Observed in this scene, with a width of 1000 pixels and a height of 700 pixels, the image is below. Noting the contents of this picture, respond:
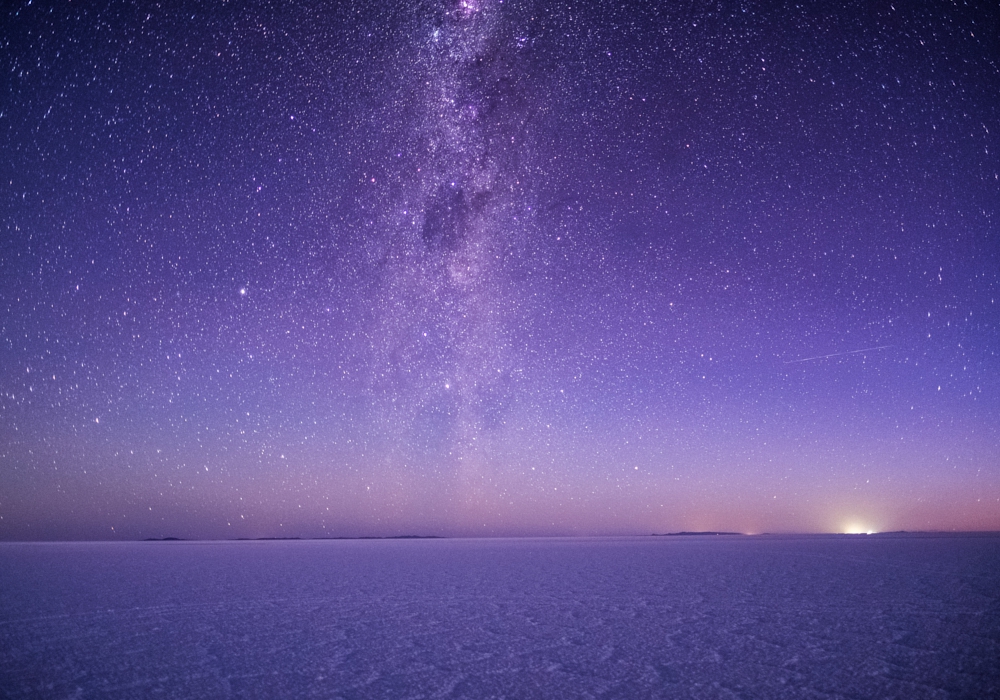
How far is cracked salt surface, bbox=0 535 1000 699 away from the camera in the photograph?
11.3ft

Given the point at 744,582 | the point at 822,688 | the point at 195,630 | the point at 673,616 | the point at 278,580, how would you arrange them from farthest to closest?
1. the point at 278,580
2. the point at 744,582
3. the point at 673,616
4. the point at 195,630
5. the point at 822,688

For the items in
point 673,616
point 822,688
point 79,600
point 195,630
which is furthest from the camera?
point 79,600

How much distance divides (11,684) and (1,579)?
931cm

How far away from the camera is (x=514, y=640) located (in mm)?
4672

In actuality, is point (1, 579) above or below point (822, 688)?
below

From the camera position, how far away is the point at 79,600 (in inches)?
281

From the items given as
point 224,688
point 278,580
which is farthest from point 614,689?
point 278,580

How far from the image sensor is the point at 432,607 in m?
6.52

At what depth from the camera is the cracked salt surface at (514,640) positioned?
11.3ft

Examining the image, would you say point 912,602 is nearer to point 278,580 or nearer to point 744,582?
point 744,582

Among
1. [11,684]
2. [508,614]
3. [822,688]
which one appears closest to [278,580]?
[508,614]

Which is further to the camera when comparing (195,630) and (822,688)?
(195,630)

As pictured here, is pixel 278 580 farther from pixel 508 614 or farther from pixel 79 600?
pixel 508 614

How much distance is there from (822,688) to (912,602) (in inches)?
161
